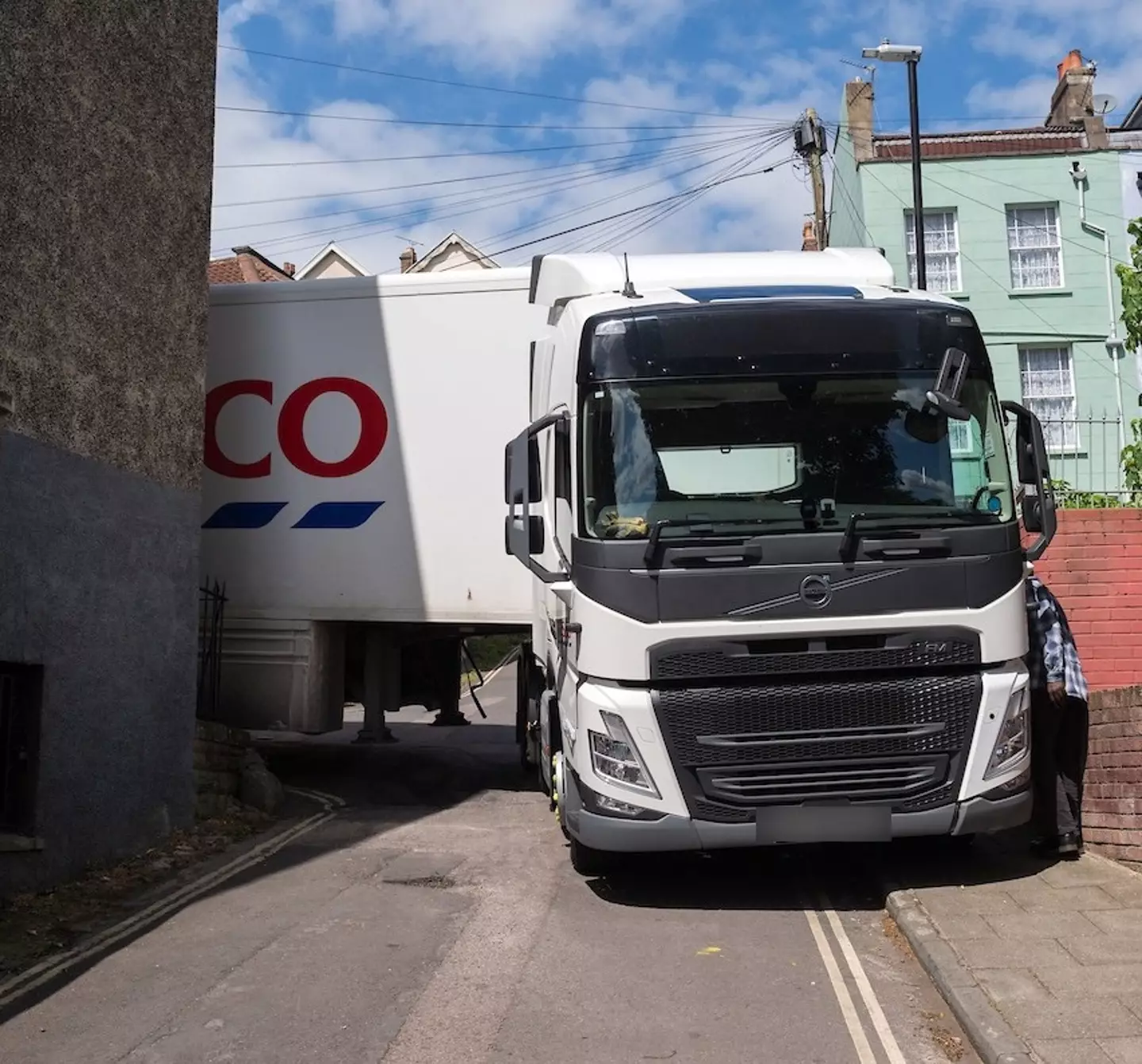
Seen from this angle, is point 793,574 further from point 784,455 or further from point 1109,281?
point 1109,281

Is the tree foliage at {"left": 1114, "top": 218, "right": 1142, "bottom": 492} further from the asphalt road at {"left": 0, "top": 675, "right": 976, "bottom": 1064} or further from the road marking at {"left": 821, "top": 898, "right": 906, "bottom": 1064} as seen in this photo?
the road marking at {"left": 821, "top": 898, "right": 906, "bottom": 1064}

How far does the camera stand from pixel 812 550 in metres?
6.47

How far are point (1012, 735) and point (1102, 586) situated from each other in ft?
14.0

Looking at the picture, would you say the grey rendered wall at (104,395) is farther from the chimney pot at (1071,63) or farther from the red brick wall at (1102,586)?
the chimney pot at (1071,63)

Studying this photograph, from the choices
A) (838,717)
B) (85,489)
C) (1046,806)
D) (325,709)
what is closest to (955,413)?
(838,717)

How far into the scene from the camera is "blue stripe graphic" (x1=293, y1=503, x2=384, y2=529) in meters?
10.6

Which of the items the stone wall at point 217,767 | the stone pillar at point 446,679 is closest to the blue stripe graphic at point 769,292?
the stone wall at point 217,767

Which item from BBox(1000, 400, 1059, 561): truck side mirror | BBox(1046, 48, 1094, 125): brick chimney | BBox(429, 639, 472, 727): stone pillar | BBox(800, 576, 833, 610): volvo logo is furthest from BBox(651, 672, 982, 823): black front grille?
BBox(1046, 48, 1094, 125): brick chimney

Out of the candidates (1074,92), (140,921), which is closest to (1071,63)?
(1074,92)

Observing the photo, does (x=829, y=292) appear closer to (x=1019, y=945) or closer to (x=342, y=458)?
(x=1019, y=945)

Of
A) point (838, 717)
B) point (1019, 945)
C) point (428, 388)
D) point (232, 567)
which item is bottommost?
point (1019, 945)

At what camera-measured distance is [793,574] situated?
6.44 meters

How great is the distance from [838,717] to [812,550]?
88cm

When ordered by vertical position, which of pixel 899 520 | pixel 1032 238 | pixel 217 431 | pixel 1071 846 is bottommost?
pixel 1071 846
